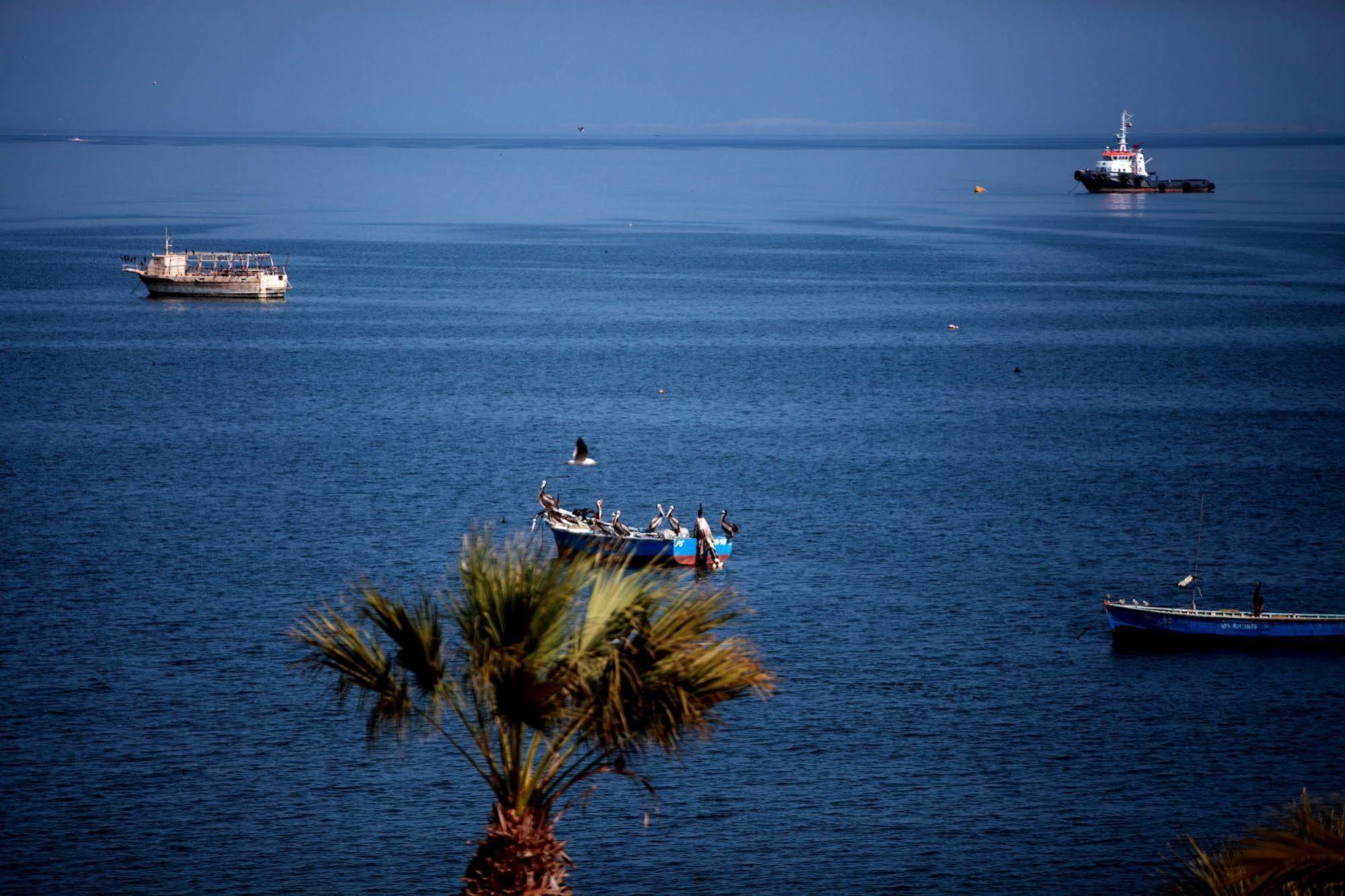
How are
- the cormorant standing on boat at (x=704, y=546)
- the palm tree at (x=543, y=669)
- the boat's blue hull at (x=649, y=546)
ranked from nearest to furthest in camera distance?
the palm tree at (x=543, y=669) → the cormorant standing on boat at (x=704, y=546) → the boat's blue hull at (x=649, y=546)

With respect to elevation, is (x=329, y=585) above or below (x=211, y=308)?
below

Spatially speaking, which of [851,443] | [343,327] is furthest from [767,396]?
[343,327]

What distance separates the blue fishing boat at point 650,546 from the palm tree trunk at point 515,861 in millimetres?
37386

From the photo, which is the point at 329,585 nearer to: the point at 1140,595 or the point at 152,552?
the point at 152,552

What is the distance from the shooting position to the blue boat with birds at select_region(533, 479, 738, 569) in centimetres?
5834

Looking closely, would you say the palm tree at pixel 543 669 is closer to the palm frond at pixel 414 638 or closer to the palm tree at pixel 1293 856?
the palm frond at pixel 414 638

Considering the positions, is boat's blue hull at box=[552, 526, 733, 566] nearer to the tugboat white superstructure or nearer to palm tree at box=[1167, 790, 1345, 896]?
palm tree at box=[1167, 790, 1345, 896]

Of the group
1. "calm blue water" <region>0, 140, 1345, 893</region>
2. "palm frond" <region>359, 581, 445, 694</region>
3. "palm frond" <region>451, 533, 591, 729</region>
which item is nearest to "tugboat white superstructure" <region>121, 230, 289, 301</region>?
"calm blue water" <region>0, 140, 1345, 893</region>

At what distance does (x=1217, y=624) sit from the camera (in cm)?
5006

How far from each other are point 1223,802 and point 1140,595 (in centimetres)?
1656

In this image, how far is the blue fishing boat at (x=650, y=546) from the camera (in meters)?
58.3

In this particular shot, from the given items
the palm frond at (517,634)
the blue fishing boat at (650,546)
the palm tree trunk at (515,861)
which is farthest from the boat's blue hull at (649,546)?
the palm frond at (517,634)

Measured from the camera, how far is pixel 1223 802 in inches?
1560

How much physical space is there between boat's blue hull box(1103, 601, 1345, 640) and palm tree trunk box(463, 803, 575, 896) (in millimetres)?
33483
